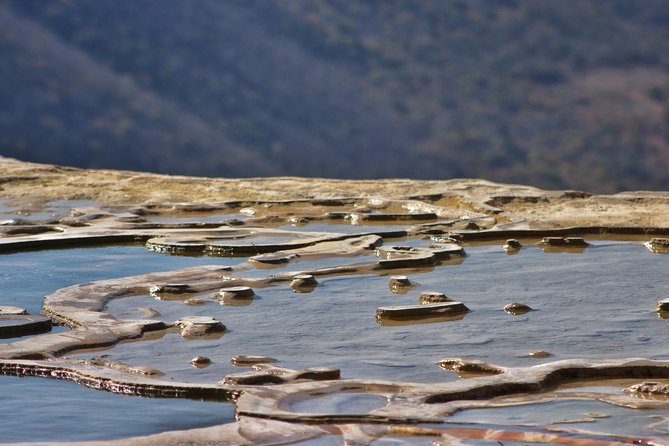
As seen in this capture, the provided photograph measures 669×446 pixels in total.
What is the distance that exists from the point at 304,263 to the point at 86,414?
2.53 m

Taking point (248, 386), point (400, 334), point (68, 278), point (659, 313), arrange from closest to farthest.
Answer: point (248, 386) < point (400, 334) < point (659, 313) < point (68, 278)

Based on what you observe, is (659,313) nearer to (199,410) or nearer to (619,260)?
(619,260)

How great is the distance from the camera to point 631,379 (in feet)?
10.6

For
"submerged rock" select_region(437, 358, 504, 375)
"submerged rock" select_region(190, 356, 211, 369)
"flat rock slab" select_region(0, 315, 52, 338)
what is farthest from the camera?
"flat rock slab" select_region(0, 315, 52, 338)

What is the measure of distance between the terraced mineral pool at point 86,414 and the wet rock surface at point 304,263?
0.21 ft

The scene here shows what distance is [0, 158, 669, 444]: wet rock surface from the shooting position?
2949 mm

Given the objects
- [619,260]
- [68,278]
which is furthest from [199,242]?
[619,260]

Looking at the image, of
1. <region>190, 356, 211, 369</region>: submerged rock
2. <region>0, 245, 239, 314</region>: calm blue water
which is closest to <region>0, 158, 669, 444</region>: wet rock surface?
<region>190, 356, 211, 369</region>: submerged rock

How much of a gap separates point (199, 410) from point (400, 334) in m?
1.09

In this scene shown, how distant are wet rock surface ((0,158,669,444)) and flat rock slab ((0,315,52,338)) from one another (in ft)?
0.24

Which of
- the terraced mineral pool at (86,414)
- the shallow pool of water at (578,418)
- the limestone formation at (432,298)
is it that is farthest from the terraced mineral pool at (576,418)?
the limestone formation at (432,298)

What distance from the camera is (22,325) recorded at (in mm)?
3922

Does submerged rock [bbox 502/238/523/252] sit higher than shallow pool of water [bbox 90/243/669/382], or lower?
higher

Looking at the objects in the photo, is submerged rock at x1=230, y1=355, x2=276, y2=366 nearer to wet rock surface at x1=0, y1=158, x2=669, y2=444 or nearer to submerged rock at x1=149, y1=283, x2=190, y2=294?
wet rock surface at x1=0, y1=158, x2=669, y2=444
